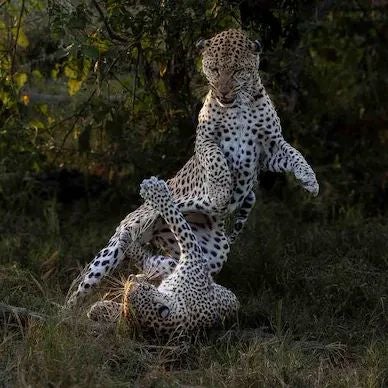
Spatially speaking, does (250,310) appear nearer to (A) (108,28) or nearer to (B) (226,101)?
(B) (226,101)

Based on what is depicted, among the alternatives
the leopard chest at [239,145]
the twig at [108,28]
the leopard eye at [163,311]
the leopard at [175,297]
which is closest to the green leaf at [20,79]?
the twig at [108,28]

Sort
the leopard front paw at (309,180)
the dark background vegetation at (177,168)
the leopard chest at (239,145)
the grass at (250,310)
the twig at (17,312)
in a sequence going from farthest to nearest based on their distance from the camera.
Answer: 1. the leopard chest at (239,145)
2. the leopard front paw at (309,180)
3. the twig at (17,312)
4. the dark background vegetation at (177,168)
5. the grass at (250,310)

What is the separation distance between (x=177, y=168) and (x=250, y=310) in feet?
7.55

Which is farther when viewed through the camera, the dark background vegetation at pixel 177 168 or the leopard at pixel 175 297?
the leopard at pixel 175 297

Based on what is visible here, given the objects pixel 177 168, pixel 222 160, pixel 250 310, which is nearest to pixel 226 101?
pixel 222 160

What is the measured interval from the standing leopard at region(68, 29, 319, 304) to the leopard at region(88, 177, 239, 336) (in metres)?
0.19

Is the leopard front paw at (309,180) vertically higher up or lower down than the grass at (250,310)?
higher up

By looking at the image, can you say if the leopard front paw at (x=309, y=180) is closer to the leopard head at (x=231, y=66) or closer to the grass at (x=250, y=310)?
the leopard head at (x=231, y=66)

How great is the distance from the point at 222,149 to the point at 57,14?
4.59 ft

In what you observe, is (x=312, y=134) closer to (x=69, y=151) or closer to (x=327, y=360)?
(x=69, y=151)

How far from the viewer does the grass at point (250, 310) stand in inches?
183

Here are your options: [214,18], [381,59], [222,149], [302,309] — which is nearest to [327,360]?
[302,309]

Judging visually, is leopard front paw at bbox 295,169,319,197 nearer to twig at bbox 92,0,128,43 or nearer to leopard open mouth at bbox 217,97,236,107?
leopard open mouth at bbox 217,97,236,107

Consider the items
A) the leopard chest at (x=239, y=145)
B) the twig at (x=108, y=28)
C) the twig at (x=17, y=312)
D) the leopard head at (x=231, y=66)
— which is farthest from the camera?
the twig at (x=108, y=28)
